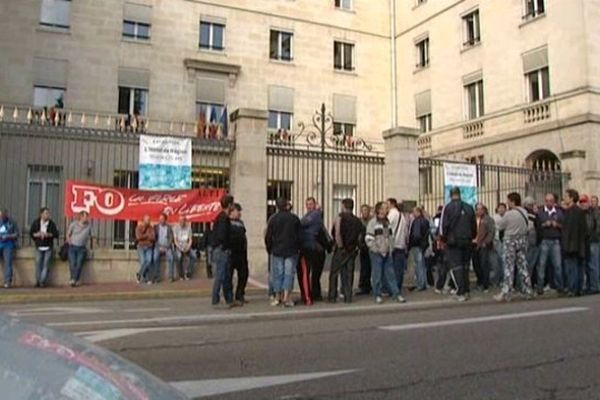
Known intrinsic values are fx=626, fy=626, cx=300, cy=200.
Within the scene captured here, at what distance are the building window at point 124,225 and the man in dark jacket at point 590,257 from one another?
33.6 feet

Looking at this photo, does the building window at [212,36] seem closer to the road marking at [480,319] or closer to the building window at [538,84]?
the building window at [538,84]

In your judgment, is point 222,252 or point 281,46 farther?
point 281,46

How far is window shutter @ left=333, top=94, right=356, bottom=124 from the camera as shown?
33031mm

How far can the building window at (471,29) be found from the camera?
2961 centimetres

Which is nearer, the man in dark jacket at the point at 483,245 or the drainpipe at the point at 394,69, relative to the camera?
the man in dark jacket at the point at 483,245

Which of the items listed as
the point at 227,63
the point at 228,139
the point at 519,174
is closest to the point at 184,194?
the point at 228,139

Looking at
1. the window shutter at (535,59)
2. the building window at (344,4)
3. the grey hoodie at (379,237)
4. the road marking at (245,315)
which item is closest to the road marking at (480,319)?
the road marking at (245,315)

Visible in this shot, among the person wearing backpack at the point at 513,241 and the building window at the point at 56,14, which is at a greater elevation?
the building window at the point at 56,14

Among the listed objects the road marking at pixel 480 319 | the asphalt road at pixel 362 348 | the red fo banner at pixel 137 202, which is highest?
the red fo banner at pixel 137 202

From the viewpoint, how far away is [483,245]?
13211mm

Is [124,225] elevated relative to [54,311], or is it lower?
elevated

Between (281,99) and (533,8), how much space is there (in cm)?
1238

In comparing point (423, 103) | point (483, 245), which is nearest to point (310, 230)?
point (483, 245)

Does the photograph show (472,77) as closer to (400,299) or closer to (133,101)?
(133,101)
